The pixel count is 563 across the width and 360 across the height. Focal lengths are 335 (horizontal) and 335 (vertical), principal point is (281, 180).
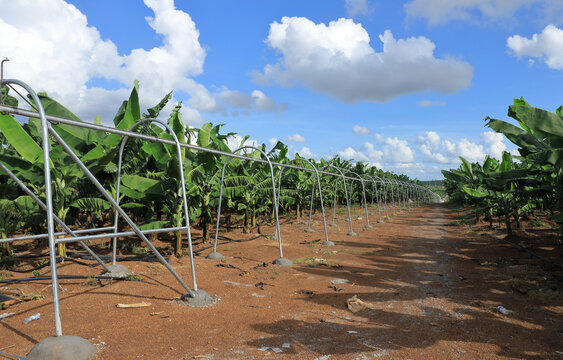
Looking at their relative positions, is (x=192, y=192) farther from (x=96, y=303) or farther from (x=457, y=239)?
(x=457, y=239)

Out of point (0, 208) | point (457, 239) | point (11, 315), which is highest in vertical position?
point (0, 208)

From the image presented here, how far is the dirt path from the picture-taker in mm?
3145

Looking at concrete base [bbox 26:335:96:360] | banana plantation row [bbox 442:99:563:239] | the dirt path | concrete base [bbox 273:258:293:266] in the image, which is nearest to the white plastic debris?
the dirt path

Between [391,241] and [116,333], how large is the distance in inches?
343

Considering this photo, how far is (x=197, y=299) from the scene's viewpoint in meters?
4.35

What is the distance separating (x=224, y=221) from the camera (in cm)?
1327

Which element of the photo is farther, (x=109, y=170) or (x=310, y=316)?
(x=109, y=170)

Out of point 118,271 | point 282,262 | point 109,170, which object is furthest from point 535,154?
point 109,170

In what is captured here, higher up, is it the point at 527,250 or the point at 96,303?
the point at 96,303

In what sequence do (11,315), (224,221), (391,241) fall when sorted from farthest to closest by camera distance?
1. (224,221)
2. (391,241)
3. (11,315)

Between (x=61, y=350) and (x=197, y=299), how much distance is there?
177cm

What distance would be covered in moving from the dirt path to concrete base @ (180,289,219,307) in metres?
0.12

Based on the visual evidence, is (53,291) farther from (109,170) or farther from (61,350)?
(109,170)

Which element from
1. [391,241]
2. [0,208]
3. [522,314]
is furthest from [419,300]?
[0,208]
